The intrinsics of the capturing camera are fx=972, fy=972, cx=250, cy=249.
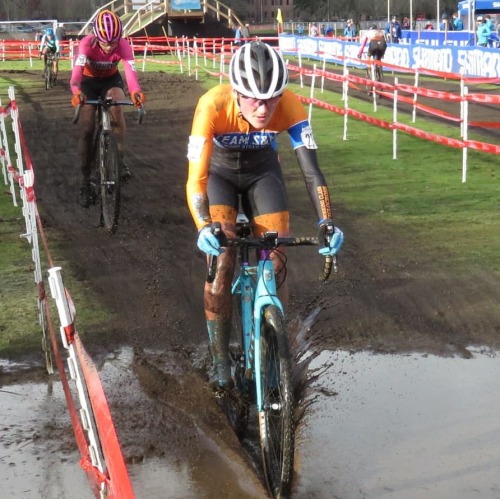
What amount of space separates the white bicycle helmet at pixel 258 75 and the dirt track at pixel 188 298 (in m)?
1.88

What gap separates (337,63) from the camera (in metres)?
40.0

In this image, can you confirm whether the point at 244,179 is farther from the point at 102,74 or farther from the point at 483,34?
the point at 483,34

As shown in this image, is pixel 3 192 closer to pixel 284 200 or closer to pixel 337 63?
pixel 284 200

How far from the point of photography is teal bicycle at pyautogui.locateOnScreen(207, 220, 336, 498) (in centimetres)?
450

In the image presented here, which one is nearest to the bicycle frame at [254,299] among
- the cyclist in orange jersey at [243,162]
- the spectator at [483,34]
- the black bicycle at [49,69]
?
the cyclist in orange jersey at [243,162]

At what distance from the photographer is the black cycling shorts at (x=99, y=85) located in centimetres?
1068

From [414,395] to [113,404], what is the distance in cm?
183

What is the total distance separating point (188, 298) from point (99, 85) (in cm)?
371

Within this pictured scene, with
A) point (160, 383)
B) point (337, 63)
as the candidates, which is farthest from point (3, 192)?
point (337, 63)

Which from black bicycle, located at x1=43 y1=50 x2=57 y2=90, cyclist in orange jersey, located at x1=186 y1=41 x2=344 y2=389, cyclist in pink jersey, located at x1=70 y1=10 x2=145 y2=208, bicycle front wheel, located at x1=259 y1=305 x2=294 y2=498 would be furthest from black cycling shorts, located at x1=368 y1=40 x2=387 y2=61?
bicycle front wheel, located at x1=259 y1=305 x2=294 y2=498

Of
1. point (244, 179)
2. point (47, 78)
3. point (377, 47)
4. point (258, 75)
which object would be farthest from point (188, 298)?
point (47, 78)

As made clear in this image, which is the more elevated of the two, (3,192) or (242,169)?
(242,169)

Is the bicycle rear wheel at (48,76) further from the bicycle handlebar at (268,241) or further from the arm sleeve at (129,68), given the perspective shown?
the bicycle handlebar at (268,241)

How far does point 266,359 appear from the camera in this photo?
4.83 m
